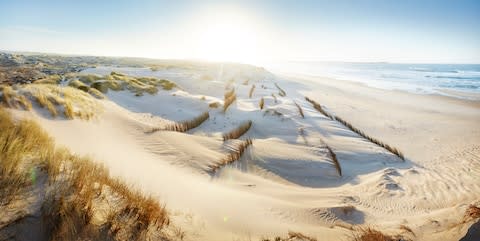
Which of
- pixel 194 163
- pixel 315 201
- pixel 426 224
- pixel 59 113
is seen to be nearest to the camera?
pixel 426 224

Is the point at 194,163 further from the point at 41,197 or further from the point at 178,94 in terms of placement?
the point at 178,94

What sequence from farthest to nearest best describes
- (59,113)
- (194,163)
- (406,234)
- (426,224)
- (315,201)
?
(59,113)
(194,163)
(315,201)
(426,224)
(406,234)

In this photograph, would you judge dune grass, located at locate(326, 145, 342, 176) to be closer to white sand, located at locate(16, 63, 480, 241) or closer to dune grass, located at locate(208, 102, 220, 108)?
white sand, located at locate(16, 63, 480, 241)

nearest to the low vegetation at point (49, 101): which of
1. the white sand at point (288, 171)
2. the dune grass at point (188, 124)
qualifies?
the white sand at point (288, 171)

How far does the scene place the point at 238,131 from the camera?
10672mm

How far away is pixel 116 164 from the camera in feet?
19.0

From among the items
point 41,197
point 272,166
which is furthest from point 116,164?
point 272,166

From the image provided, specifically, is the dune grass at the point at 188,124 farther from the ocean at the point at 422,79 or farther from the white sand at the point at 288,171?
the ocean at the point at 422,79

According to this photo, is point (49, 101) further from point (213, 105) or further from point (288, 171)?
point (288, 171)

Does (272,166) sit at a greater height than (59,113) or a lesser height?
lesser

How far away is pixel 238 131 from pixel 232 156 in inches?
114

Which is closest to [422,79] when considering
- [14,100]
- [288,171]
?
[288,171]

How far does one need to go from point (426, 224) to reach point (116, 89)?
16.8 m

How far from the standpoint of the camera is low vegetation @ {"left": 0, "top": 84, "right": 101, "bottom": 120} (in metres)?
8.19
